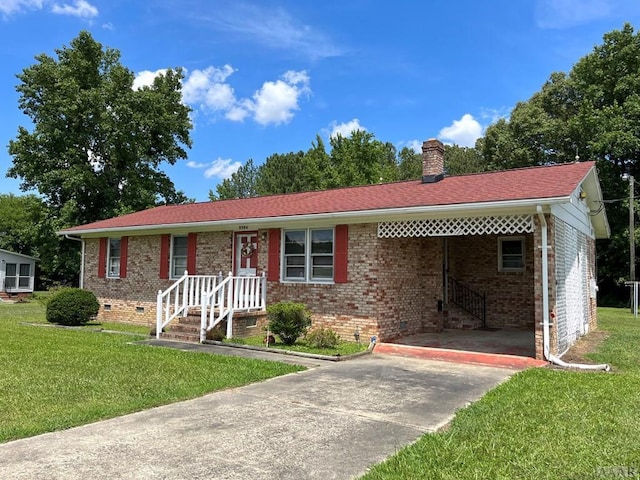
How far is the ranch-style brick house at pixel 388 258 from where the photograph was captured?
9.40 meters

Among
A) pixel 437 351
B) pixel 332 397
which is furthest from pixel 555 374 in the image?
pixel 332 397

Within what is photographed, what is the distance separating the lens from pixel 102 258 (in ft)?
54.0

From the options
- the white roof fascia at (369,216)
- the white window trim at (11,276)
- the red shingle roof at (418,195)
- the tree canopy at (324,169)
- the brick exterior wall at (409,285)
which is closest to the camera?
the white roof fascia at (369,216)

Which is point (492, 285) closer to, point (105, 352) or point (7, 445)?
point (105, 352)

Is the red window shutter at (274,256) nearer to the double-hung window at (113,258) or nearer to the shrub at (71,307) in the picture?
the shrub at (71,307)

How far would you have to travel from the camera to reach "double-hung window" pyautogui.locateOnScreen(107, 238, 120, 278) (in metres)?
16.2

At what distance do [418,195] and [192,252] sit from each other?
6814mm

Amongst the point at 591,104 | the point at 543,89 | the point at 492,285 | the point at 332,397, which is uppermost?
the point at 543,89

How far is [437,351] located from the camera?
9.48m

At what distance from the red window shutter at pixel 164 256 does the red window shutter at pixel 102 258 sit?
3.00m

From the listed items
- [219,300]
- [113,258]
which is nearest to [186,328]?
[219,300]

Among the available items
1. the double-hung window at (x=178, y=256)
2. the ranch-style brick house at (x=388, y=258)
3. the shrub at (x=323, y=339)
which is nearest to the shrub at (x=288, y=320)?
the shrub at (x=323, y=339)

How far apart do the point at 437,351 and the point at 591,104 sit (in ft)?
81.7

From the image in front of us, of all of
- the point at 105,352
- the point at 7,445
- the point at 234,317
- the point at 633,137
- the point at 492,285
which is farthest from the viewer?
Result: the point at 633,137
